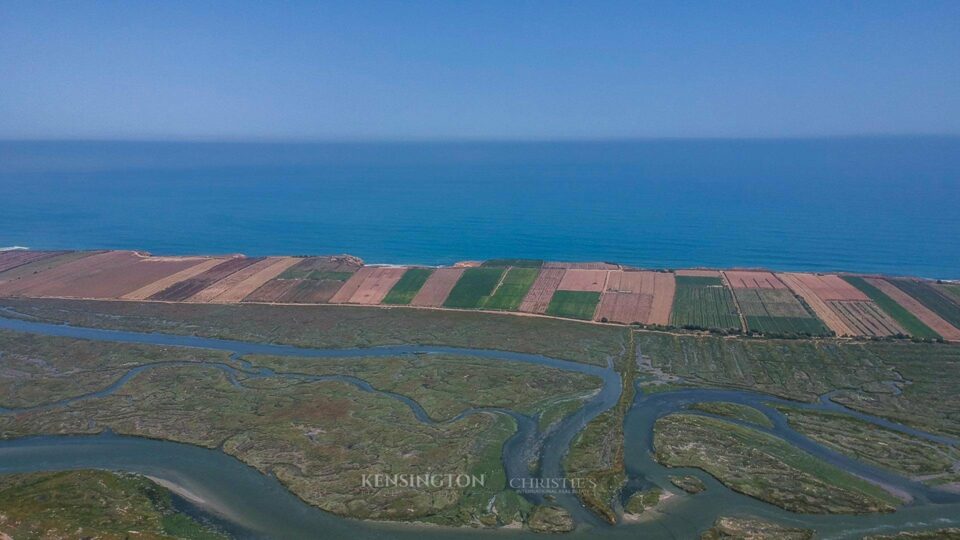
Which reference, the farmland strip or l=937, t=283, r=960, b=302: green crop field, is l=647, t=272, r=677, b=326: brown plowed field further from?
the farmland strip

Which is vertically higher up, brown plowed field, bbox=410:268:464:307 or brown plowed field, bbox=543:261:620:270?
brown plowed field, bbox=543:261:620:270

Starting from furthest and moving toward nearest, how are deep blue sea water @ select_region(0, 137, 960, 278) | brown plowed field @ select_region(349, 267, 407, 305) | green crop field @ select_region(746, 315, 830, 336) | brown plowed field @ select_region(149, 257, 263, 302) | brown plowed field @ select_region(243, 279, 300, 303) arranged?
1. deep blue sea water @ select_region(0, 137, 960, 278)
2. brown plowed field @ select_region(149, 257, 263, 302)
3. brown plowed field @ select_region(243, 279, 300, 303)
4. brown plowed field @ select_region(349, 267, 407, 305)
5. green crop field @ select_region(746, 315, 830, 336)

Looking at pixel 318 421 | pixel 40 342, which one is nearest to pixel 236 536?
pixel 318 421

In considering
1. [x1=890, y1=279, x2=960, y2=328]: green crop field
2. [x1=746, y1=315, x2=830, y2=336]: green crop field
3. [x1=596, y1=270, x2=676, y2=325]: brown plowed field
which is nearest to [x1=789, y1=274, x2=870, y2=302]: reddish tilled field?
[x1=890, y1=279, x2=960, y2=328]: green crop field

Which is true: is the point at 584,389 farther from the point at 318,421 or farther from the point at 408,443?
the point at 318,421

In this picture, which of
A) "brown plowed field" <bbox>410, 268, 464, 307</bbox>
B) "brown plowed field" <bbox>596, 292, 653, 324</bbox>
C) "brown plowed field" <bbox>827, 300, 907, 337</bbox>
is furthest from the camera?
"brown plowed field" <bbox>410, 268, 464, 307</bbox>

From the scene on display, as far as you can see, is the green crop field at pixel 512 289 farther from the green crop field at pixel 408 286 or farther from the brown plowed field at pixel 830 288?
the brown plowed field at pixel 830 288
